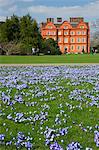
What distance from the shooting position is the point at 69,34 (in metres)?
131

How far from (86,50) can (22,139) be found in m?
123

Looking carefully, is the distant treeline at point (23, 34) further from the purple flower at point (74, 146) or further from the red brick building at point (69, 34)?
the purple flower at point (74, 146)

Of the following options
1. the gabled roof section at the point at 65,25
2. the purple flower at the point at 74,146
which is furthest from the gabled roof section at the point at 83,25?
the purple flower at the point at 74,146

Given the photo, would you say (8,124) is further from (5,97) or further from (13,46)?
(13,46)

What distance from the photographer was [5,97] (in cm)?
843

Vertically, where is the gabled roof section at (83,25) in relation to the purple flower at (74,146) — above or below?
above

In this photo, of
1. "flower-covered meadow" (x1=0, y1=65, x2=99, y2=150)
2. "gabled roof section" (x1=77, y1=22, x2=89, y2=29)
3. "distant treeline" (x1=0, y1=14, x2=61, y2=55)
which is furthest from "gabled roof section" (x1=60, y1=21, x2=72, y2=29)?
"flower-covered meadow" (x1=0, y1=65, x2=99, y2=150)

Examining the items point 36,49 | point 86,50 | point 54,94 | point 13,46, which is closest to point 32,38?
point 36,49

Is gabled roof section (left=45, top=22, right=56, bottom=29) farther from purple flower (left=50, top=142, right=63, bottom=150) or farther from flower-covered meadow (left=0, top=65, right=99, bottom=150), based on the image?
purple flower (left=50, top=142, right=63, bottom=150)

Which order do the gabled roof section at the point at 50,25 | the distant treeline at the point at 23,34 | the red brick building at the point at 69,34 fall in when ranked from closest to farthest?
the distant treeline at the point at 23,34 → the gabled roof section at the point at 50,25 → the red brick building at the point at 69,34

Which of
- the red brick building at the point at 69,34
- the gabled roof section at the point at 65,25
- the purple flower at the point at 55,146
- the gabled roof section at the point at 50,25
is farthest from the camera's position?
the gabled roof section at the point at 65,25

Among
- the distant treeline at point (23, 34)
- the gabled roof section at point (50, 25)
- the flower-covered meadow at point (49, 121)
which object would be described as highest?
the gabled roof section at point (50, 25)

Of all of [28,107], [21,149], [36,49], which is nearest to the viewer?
[21,149]

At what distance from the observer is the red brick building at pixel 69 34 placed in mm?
126688
